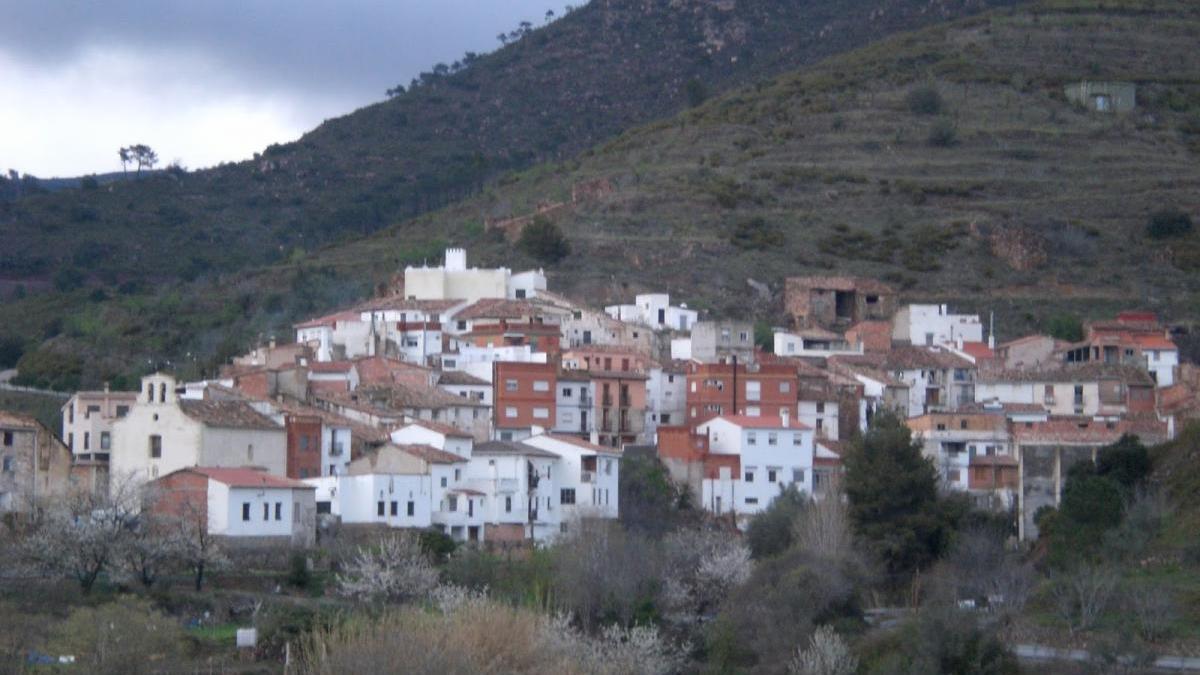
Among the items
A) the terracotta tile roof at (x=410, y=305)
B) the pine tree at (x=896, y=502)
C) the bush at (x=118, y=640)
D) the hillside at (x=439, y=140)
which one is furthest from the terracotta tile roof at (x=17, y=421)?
the hillside at (x=439, y=140)

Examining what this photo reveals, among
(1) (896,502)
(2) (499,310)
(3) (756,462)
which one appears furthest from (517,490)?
(2) (499,310)

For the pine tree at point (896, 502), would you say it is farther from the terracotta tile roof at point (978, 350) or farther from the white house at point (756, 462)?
the terracotta tile roof at point (978, 350)

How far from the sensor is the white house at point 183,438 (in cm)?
5456

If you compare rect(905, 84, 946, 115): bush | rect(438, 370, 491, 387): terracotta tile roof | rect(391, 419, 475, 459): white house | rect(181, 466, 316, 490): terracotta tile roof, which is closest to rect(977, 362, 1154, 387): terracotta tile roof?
rect(438, 370, 491, 387): terracotta tile roof

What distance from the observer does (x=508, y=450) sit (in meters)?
58.7

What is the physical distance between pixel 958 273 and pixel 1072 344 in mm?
14478

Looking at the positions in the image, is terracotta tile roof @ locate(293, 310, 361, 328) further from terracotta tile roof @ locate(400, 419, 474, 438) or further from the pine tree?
the pine tree

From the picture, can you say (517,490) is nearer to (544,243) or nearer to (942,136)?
(544,243)

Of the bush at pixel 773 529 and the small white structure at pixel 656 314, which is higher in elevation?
the small white structure at pixel 656 314

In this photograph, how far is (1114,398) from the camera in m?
66.9

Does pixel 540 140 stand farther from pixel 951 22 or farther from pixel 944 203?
pixel 944 203

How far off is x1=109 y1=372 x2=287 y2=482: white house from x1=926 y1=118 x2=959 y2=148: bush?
53924 millimetres

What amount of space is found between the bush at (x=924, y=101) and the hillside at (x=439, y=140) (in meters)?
20.9

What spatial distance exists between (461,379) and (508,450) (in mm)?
7913
